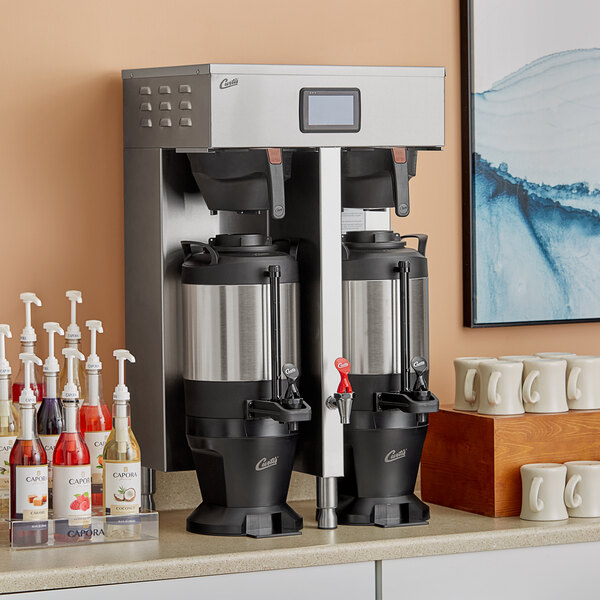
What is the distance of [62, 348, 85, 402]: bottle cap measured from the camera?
6.42 feet

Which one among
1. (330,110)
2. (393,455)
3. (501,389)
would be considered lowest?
(393,455)

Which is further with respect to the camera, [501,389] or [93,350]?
[501,389]

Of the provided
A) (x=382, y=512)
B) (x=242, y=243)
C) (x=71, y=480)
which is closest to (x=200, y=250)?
(x=242, y=243)

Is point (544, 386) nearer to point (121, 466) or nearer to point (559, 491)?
point (559, 491)

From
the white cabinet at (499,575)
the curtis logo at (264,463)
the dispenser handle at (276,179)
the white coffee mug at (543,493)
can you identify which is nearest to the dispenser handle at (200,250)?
the dispenser handle at (276,179)

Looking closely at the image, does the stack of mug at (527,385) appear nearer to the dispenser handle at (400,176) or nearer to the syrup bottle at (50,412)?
the dispenser handle at (400,176)

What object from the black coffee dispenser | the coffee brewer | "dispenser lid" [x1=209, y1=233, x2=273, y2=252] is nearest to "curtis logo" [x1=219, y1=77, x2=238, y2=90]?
the coffee brewer

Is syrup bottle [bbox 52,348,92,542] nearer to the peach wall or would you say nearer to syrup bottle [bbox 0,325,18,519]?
syrup bottle [bbox 0,325,18,519]

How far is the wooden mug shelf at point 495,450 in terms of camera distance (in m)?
2.19

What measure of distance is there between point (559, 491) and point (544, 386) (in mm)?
208

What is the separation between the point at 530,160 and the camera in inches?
101

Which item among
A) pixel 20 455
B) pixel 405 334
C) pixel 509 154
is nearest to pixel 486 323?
pixel 509 154

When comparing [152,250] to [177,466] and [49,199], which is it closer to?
[49,199]

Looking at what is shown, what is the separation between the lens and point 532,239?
2.59 meters
